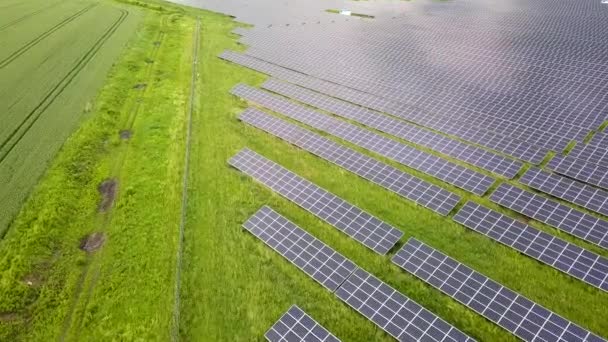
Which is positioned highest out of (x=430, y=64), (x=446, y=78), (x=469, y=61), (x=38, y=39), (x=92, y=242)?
(x=38, y=39)

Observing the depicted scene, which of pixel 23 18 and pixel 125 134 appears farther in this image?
pixel 23 18

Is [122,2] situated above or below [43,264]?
above

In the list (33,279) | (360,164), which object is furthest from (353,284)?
(33,279)

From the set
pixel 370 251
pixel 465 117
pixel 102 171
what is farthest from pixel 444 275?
pixel 102 171

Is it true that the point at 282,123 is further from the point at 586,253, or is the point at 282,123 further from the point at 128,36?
the point at 128,36

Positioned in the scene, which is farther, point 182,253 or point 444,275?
point 182,253

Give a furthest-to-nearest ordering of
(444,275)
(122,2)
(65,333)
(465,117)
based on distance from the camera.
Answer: (122,2), (465,117), (444,275), (65,333)

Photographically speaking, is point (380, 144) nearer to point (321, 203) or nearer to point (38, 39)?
point (321, 203)
